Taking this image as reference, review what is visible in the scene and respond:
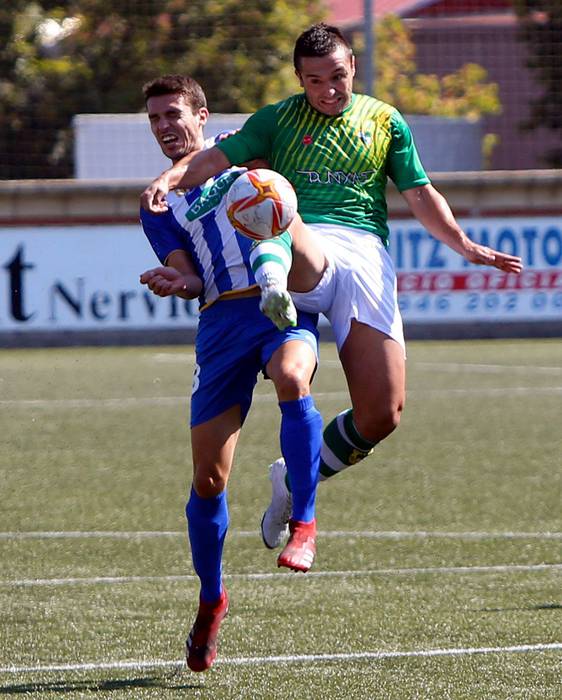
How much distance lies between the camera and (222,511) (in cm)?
516

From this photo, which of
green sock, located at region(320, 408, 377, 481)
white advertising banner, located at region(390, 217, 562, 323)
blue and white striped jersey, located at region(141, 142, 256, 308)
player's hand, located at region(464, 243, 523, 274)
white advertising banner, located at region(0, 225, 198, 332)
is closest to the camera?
blue and white striped jersey, located at region(141, 142, 256, 308)

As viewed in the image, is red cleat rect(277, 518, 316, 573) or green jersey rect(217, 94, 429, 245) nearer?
red cleat rect(277, 518, 316, 573)

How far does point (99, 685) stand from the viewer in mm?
4645

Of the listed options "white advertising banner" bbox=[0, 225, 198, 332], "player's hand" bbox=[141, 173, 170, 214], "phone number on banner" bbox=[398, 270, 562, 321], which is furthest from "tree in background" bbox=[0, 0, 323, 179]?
"player's hand" bbox=[141, 173, 170, 214]

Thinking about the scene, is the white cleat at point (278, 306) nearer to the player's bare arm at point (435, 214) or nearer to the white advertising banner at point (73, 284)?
the player's bare arm at point (435, 214)

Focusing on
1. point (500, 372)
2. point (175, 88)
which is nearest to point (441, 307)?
point (500, 372)

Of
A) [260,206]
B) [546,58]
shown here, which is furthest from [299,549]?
[546,58]

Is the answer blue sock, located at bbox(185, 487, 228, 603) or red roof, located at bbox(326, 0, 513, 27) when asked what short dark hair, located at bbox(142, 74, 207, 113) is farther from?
red roof, located at bbox(326, 0, 513, 27)

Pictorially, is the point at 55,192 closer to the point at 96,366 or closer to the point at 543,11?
the point at 96,366

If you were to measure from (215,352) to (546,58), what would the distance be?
49.1 ft

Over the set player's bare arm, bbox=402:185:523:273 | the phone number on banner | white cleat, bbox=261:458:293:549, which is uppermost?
player's bare arm, bbox=402:185:523:273

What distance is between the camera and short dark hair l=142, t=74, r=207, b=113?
17.3 ft

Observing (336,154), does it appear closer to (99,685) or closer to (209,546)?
(209,546)

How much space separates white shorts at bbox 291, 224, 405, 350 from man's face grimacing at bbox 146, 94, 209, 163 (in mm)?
550
